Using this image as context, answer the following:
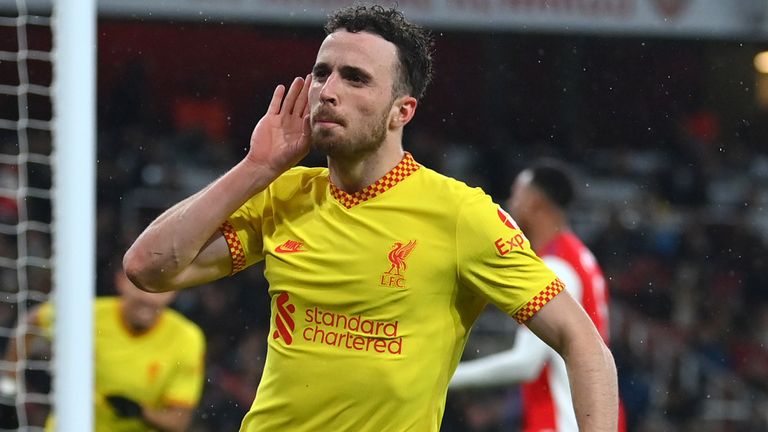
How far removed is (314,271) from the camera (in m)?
3.29

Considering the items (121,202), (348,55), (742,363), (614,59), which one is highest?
(348,55)

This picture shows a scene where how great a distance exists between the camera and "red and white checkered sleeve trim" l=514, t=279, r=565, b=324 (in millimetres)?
3176

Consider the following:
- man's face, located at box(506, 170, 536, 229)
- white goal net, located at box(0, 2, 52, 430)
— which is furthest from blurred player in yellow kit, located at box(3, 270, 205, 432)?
man's face, located at box(506, 170, 536, 229)

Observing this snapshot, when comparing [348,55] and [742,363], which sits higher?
[348,55]

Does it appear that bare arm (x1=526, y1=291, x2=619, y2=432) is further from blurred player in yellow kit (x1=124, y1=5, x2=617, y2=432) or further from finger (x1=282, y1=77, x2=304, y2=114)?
finger (x1=282, y1=77, x2=304, y2=114)

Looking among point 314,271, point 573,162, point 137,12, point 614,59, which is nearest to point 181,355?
point 314,271

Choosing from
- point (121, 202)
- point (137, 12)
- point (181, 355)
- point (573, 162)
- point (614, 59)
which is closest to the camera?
point (181, 355)

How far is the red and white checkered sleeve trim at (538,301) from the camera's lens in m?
3.18

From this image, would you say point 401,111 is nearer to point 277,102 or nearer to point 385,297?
point 277,102

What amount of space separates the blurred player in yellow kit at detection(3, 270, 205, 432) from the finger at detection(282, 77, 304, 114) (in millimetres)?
3344

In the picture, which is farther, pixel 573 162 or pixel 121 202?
pixel 573 162

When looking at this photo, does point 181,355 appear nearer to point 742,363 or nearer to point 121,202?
point 121,202

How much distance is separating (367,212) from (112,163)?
884 centimetres

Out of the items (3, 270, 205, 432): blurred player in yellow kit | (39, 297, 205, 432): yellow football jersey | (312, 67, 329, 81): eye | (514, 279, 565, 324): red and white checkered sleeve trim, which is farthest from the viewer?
(39, 297, 205, 432): yellow football jersey
